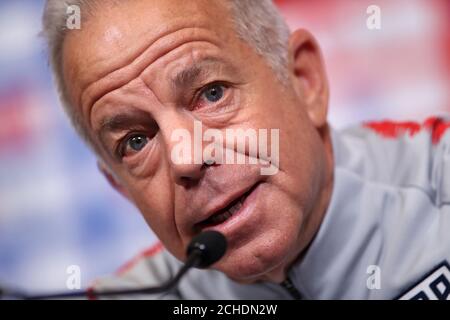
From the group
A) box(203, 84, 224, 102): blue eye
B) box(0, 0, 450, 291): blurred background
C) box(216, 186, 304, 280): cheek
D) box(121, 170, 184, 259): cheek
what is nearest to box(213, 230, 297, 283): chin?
box(216, 186, 304, 280): cheek

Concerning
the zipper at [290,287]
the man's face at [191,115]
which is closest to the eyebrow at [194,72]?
the man's face at [191,115]

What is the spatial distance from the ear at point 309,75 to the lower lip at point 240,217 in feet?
0.90

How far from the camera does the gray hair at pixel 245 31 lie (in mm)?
1286

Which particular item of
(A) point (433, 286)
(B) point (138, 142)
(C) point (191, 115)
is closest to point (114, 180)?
(B) point (138, 142)

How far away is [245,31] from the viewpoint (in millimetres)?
1284

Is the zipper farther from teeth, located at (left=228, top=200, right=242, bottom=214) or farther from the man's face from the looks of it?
teeth, located at (left=228, top=200, right=242, bottom=214)

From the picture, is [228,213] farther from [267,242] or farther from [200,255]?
[200,255]

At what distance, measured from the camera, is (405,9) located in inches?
80.4

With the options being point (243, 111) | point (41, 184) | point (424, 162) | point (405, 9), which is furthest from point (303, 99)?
point (41, 184)

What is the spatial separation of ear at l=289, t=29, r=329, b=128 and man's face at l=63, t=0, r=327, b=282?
0.08 m

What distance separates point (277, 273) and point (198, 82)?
0.41m

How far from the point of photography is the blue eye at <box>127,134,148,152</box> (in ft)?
4.13

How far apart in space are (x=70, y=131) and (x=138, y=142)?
2.69 ft
